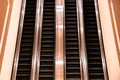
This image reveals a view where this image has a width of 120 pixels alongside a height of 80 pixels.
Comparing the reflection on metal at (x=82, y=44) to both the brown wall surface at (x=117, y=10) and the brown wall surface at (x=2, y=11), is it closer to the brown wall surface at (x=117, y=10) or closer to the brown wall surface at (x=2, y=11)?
the brown wall surface at (x=117, y=10)

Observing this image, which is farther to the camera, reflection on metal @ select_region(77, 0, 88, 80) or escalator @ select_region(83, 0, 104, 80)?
escalator @ select_region(83, 0, 104, 80)

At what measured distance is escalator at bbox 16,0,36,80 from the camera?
624cm

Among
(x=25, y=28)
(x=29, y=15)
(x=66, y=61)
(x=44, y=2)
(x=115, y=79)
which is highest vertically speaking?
(x=44, y=2)

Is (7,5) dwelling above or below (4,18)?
above

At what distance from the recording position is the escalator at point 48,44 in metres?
6.25

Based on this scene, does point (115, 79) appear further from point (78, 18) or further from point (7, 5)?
point (7, 5)

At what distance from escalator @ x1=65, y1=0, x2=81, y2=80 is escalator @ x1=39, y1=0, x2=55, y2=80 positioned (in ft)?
1.41

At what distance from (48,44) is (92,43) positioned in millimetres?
1320

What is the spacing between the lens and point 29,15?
7449 millimetres

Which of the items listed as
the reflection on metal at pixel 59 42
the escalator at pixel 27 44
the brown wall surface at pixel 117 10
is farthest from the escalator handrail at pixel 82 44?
the escalator at pixel 27 44

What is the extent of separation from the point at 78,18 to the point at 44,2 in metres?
1.49

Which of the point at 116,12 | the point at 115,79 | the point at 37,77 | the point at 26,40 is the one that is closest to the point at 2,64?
the point at 37,77

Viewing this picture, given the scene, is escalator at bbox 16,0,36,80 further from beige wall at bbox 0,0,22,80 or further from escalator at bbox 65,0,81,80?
escalator at bbox 65,0,81,80

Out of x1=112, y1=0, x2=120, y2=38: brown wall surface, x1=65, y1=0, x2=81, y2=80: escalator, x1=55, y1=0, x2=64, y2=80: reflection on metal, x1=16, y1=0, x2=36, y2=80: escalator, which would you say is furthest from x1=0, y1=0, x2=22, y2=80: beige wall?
x1=112, y1=0, x2=120, y2=38: brown wall surface
